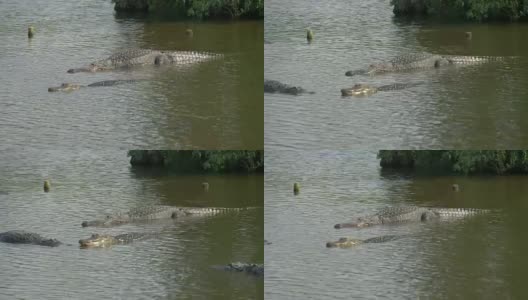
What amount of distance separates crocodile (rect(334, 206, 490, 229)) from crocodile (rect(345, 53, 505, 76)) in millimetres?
878

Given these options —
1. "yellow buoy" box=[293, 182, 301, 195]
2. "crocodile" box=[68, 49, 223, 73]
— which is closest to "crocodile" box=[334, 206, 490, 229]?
"yellow buoy" box=[293, 182, 301, 195]

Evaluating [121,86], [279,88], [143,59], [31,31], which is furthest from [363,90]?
[31,31]

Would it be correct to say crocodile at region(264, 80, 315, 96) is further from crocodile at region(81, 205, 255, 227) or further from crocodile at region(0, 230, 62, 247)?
crocodile at region(0, 230, 62, 247)

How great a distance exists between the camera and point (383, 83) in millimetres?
8227

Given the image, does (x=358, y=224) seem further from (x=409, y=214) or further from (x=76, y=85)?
(x=76, y=85)

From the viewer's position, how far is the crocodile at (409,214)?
8258 millimetres

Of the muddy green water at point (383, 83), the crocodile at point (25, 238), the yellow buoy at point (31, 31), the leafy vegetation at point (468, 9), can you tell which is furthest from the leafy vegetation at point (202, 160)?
the leafy vegetation at point (468, 9)

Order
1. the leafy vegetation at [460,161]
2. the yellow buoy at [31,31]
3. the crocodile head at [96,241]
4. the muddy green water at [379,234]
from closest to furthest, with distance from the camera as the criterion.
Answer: the muddy green water at [379,234] < the leafy vegetation at [460,161] < the crocodile head at [96,241] < the yellow buoy at [31,31]

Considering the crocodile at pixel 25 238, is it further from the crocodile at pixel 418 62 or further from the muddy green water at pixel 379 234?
the crocodile at pixel 418 62

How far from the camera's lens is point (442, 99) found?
8.16m

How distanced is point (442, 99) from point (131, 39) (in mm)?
2009

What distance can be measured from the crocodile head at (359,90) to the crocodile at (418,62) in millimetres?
90

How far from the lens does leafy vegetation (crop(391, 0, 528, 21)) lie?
832cm

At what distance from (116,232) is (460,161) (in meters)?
2.19
